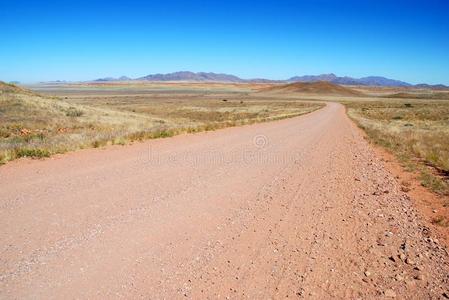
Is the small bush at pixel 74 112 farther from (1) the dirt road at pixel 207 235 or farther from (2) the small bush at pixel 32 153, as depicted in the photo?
(1) the dirt road at pixel 207 235

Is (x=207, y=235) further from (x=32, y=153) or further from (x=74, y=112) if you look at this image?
(x=74, y=112)

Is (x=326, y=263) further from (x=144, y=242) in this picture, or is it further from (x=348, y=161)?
(x=348, y=161)

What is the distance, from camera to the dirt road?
442cm

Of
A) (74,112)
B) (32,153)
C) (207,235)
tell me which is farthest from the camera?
(74,112)

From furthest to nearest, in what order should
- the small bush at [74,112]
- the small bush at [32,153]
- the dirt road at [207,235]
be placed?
the small bush at [74,112]
the small bush at [32,153]
the dirt road at [207,235]

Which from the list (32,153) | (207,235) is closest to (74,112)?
(32,153)

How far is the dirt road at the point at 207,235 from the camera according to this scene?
4.42 meters

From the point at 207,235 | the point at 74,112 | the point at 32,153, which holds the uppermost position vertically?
the point at 207,235

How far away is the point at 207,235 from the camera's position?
5.88 metres

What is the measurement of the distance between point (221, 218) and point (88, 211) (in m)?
2.35

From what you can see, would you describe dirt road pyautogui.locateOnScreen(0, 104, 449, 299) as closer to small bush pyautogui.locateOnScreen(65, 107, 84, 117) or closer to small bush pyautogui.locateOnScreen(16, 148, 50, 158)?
small bush pyautogui.locateOnScreen(16, 148, 50, 158)

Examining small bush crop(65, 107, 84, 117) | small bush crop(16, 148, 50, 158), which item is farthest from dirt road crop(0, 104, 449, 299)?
small bush crop(65, 107, 84, 117)

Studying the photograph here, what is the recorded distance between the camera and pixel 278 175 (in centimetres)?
1032

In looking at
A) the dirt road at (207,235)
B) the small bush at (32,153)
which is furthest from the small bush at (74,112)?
the dirt road at (207,235)
